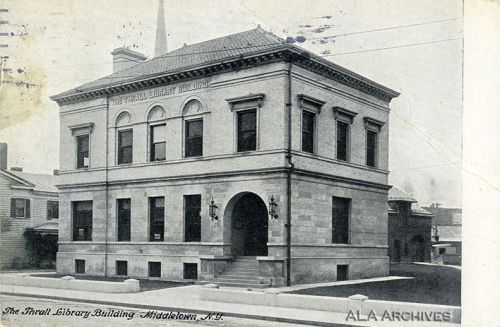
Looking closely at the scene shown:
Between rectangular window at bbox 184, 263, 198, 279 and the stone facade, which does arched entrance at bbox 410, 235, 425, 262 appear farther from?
rectangular window at bbox 184, 263, 198, 279

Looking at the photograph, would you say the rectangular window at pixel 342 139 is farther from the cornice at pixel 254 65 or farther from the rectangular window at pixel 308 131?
the rectangular window at pixel 308 131

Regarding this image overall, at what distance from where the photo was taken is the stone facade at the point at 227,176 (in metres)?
22.6

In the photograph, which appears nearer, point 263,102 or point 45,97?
point 45,97

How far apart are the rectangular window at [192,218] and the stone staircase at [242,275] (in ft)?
7.38

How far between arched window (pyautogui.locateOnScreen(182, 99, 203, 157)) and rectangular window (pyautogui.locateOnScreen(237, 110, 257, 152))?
2044mm

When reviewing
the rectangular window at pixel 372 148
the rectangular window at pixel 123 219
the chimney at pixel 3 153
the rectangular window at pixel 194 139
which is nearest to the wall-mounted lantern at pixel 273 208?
the rectangular window at pixel 194 139

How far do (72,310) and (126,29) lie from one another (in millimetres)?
8089

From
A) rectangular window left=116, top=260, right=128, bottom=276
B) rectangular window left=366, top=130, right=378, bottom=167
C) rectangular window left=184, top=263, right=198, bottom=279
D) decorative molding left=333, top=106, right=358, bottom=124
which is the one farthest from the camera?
rectangular window left=116, top=260, right=128, bottom=276

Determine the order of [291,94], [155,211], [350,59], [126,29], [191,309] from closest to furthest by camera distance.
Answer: [191,309]
[126,29]
[350,59]
[291,94]
[155,211]

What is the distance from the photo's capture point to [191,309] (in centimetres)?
1588

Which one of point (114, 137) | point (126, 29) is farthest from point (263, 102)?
point (114, 137)

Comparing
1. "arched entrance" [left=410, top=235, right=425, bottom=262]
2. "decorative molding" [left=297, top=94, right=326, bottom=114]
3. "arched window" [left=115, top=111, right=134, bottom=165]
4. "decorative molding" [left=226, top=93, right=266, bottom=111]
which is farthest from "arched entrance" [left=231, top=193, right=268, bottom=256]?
"arched entrance" [left=410, top=235, right=425, bottom=262]

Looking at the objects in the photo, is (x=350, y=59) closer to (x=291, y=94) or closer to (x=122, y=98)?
(x=291, y=94)

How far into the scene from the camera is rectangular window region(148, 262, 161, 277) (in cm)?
2612
